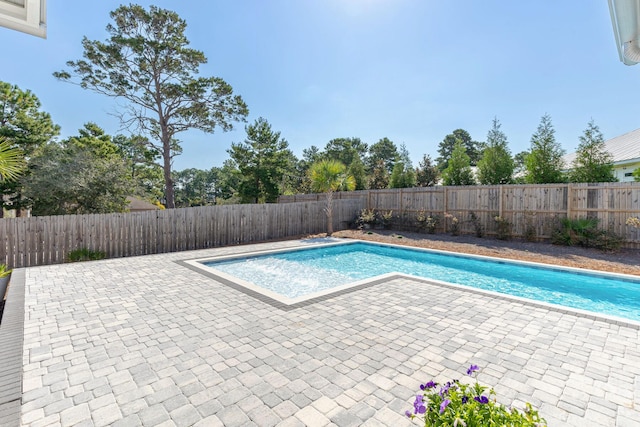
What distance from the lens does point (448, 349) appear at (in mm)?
2947

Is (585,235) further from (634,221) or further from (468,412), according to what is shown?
(468,412)

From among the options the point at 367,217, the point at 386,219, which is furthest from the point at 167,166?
the point at 386,219

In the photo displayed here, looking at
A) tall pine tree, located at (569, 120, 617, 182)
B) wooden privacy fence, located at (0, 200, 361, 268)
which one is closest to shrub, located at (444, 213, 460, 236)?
tall pine tree, located at (569, 120, 617, 182)

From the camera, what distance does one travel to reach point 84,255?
779 centimetres

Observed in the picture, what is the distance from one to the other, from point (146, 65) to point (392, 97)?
11.8 metres

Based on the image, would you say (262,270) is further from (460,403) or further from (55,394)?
(460,403)

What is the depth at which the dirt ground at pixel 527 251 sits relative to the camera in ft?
23.4

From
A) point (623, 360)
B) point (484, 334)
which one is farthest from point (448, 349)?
point (623, 360)

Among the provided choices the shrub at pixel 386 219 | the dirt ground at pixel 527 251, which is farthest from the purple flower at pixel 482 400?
the shrub at pixel 386 219

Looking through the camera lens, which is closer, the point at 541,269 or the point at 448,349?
the point at 448,349

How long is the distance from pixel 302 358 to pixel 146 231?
8.04 metres

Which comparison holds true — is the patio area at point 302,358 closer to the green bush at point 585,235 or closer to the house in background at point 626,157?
the green bush at point 585,235

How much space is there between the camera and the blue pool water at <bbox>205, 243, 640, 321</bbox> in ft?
18.1

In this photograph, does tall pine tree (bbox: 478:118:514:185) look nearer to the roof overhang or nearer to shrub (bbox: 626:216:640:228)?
shrub (bbox: 626:216:640:228)
